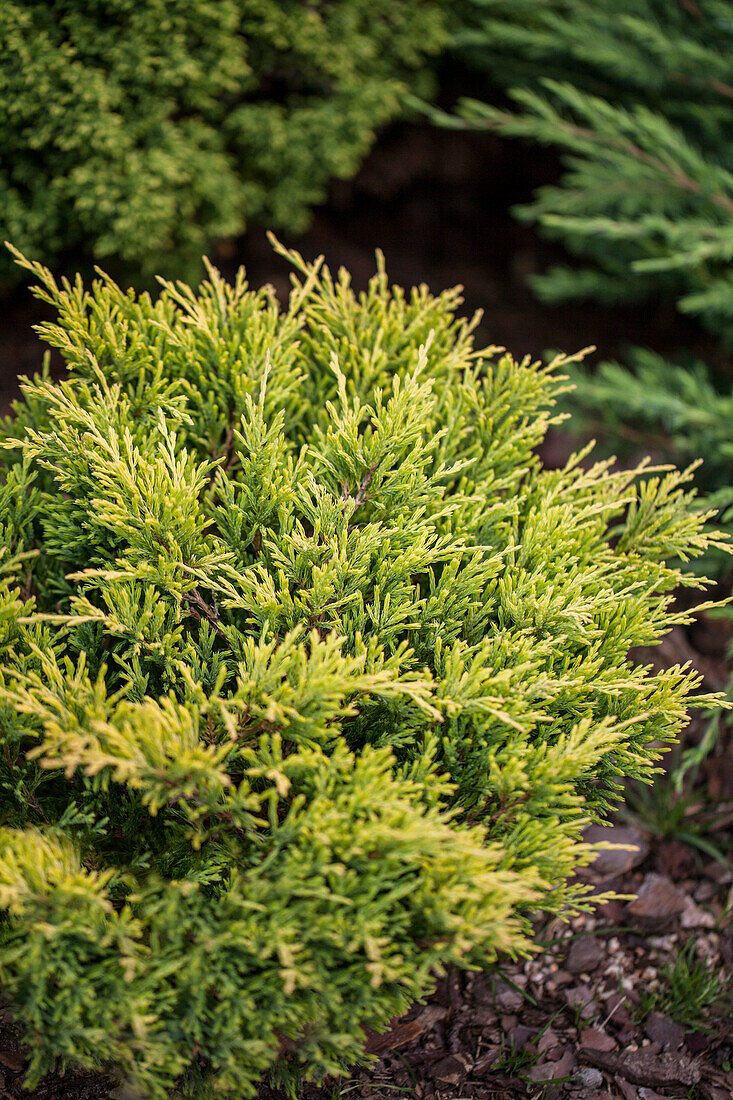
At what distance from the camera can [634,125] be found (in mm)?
3686

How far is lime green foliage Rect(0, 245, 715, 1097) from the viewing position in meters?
1.68

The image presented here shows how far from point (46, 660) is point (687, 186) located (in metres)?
3.70

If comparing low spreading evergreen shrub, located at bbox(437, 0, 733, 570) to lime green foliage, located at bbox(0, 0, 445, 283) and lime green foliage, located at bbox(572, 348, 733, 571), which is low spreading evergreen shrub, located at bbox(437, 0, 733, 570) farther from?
lime green foliage, located at bbox(0, 0, 445, 283)

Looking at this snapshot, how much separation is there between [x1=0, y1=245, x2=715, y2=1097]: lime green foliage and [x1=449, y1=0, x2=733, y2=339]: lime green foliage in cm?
181

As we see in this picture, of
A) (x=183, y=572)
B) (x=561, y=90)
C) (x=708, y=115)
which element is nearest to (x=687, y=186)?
(x=708, y=115)

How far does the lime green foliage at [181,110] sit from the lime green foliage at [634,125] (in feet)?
2.11

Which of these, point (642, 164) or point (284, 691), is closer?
point (284, 691)

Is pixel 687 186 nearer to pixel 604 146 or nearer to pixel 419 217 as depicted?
pixel 604 146

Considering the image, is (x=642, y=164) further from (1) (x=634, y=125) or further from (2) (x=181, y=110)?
(2) (x=181, y=110)

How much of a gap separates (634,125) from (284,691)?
3.38 metres

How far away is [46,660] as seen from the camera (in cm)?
194

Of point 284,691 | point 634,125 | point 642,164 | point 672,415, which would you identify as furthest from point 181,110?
point 284,691

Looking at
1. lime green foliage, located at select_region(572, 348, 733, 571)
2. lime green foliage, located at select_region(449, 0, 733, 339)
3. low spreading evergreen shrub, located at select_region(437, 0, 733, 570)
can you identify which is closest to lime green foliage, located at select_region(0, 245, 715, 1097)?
lime green foliage, located at select_region(572, 348, 733, 571)

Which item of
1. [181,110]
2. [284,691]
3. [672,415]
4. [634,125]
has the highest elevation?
[634,125]
